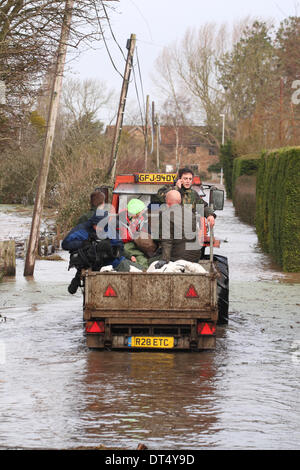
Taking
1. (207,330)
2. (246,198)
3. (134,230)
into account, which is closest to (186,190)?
(134,230)

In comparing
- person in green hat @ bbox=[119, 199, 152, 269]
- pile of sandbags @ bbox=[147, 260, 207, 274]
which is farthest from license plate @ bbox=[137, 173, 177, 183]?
pile of sandbags @ bbox=[147, 260, 207, 274]

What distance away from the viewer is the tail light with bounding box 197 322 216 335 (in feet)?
34.0

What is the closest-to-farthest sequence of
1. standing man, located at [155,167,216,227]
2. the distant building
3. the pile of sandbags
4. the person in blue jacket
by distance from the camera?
1. the pile of sandbags
2. the person in blue jacket
3. standing man, located at [155,167,216,227]
4. the distant building

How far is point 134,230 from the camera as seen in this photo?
40.7 feet

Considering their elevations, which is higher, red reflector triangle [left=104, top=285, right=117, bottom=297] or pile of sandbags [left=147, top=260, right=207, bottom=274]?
pile of sandbags [left=147, top=260, right=207, bottom=274]

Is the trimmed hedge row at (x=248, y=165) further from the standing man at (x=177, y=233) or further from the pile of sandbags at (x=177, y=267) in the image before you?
the pile of sandbags at (x=177, y=267)

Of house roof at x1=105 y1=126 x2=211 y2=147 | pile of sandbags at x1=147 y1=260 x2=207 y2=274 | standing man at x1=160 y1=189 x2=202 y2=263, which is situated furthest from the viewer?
house roof at x1=105 y1=126 x2=211 y2=147

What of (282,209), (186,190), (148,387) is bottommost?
(148,387)

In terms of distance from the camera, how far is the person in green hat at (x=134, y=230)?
11906mm

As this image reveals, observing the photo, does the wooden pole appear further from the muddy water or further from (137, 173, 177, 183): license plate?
(137, 173, 177, 183): license plate

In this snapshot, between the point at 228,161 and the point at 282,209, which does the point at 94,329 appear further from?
the point at 228,161

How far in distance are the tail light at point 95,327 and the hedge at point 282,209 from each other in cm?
1081

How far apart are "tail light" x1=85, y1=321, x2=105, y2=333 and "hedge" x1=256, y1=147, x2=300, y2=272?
35.5 feet

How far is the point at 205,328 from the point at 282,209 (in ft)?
37.7
